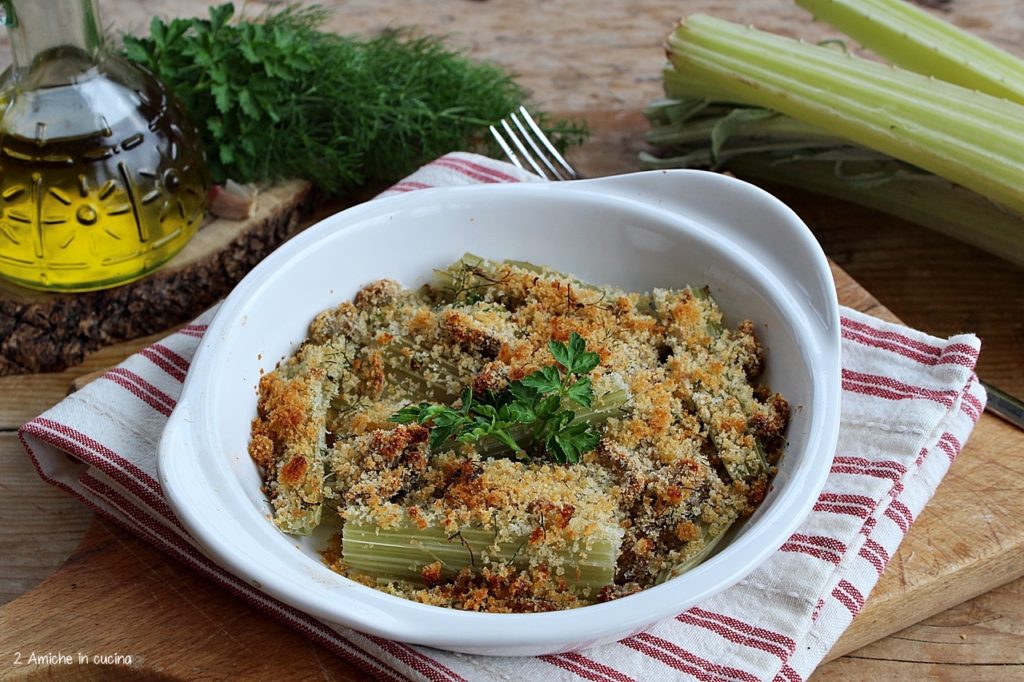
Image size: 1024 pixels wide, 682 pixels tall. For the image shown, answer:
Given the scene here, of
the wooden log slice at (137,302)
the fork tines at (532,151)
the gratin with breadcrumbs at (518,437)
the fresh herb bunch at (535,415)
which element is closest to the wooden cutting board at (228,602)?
the gratin with breadcrumbs at (518,437)

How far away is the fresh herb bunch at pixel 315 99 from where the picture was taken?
2832 mm

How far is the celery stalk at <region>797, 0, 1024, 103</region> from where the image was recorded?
2949mm

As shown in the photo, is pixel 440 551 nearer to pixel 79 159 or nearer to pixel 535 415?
pixel 535 415

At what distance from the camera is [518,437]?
1845 mm

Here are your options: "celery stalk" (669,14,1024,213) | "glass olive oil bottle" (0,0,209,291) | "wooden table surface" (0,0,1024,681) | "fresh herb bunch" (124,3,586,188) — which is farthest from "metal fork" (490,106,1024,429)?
"glass olive oil bottle" (0,0,209,291)

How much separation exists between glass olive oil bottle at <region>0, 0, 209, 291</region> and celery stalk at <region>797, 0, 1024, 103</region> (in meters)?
1.96

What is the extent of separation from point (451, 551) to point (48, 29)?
62.1 inches

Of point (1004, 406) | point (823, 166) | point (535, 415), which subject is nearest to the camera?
point (535, 415)

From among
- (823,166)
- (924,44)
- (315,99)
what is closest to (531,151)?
(315,99)

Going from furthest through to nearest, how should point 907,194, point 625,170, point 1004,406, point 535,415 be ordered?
point 625,170
point 907,194
point 1004,406
point 535,415

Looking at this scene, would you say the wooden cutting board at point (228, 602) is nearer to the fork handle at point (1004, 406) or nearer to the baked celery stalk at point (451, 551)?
the fork handle at point (1004, 406)

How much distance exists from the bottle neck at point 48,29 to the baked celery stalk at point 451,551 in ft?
4.71

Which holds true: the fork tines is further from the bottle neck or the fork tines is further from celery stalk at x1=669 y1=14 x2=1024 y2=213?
the bottle neck

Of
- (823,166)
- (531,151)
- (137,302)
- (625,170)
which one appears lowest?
(137,302)
